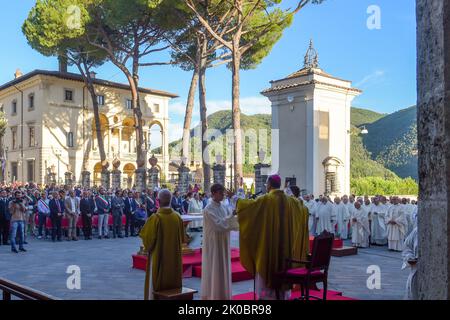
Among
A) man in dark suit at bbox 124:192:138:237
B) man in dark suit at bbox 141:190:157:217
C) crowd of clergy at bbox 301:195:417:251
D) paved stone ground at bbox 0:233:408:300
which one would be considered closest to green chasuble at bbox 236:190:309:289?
paved stone ground at bbox 0:233:408:300

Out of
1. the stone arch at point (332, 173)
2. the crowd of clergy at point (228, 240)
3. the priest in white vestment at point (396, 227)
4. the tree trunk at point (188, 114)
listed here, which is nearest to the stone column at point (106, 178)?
the tree trunk at point (188, 114)

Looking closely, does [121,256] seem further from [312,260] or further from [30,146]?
[30,146]

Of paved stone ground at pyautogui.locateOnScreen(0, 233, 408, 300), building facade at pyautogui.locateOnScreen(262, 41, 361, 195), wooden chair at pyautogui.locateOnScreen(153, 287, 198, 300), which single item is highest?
building facade at pyautogui.locateOnScreen(262, 41, 361, 195)

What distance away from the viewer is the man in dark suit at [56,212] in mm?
14453

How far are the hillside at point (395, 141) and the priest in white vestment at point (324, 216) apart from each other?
121 ft

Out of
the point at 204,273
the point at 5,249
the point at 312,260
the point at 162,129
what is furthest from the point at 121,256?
the point at 162,129

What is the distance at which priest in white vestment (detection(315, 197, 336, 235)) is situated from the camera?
15461mm

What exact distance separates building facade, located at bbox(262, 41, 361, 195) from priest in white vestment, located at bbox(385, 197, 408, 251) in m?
11.6

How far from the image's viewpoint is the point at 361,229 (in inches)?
543

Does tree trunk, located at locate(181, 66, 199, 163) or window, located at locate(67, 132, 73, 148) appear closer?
tree trunk, located at locate(181, 66, 199, 163)

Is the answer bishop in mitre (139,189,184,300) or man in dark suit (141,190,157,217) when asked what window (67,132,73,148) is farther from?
bishop in mitre (139,189,184,300)

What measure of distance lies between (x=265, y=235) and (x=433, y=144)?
11.6 feet

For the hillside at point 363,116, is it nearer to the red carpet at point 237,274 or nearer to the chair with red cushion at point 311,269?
the red carpet at point 237,274

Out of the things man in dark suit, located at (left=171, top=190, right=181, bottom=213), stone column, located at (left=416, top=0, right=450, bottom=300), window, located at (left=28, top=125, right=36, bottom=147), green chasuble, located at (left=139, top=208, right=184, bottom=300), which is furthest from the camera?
window, located at (left=28, top=125, right=36, bottom=147)
